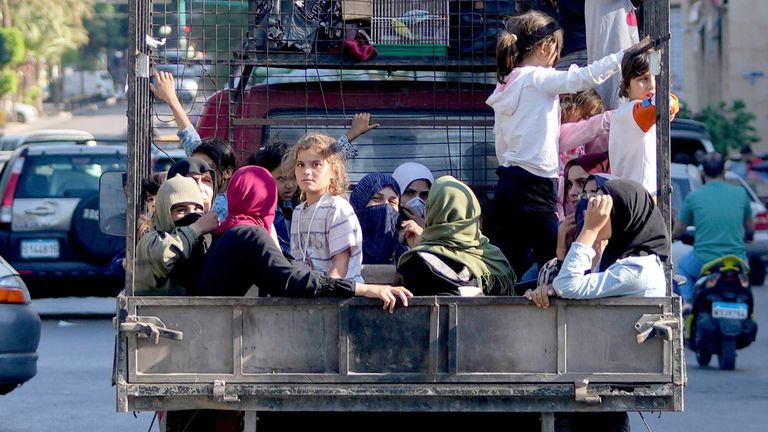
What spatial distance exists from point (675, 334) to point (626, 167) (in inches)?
45.7

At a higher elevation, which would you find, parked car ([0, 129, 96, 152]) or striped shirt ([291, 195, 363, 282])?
parked car ([0, 129, 96, 152])

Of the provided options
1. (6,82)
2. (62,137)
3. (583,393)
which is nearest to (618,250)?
(583,393)

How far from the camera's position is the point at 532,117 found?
6215 millimetres

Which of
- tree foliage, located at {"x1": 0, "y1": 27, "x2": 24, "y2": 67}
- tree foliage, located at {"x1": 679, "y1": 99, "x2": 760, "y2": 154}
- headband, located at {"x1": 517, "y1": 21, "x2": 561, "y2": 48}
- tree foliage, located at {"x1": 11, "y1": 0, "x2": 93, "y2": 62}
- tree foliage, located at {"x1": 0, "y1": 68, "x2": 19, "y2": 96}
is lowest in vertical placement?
headband, located at {"x1": 517, "y1": 21, "x2": 561, "y2": 48}

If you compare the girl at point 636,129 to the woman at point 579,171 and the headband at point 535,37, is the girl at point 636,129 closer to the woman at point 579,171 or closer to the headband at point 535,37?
the woman at point 579,171

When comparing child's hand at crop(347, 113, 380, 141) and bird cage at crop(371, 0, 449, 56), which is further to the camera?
bird cage at crop(371, 0, 449, 56)

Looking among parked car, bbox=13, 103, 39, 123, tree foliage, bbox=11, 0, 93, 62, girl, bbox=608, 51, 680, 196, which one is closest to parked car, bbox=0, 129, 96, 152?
girl, bbox=608, 51, 680, 196

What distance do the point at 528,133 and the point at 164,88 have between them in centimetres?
167

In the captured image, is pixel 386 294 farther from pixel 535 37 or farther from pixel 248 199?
pixel 535 37

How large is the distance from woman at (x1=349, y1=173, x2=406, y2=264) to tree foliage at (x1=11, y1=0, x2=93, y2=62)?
201 feet

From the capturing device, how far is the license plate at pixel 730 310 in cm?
1155

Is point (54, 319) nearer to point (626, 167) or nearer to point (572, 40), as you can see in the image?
point (572, 40)

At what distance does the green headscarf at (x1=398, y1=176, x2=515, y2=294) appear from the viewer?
17.9ft

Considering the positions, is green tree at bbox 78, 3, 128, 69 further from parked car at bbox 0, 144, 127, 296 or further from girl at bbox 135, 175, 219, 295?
girl at bbox 135, 175, 219, 295
